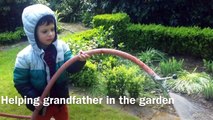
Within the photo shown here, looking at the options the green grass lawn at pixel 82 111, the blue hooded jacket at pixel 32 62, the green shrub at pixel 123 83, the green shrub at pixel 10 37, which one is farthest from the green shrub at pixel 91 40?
the green shrub at pixel 10 37

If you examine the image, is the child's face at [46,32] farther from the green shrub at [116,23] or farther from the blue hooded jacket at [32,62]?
the green shrub at [116,23]

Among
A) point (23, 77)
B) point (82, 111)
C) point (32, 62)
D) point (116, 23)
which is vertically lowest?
point (82, 111)

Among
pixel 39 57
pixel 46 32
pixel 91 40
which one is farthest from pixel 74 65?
pixel 91 40

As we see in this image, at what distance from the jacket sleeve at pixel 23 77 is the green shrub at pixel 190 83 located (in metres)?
2.78

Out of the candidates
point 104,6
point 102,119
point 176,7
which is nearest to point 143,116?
point 102,119

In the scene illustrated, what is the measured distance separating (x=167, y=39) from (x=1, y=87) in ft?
11.3

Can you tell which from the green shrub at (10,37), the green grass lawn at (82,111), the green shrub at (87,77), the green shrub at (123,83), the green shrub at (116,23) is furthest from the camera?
the green shrub at (10,37)

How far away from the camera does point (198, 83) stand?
16.7ft

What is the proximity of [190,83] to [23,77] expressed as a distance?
3.03 metres

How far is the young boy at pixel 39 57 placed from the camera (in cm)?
278

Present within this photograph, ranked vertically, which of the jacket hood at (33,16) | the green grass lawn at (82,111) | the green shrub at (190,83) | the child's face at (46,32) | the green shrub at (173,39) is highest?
the jacket hood at (33,16)

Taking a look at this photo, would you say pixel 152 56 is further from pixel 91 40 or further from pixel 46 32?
pixel 46 32

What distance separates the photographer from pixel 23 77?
2904mm

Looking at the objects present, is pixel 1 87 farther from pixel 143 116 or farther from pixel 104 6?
pixel 104 6
